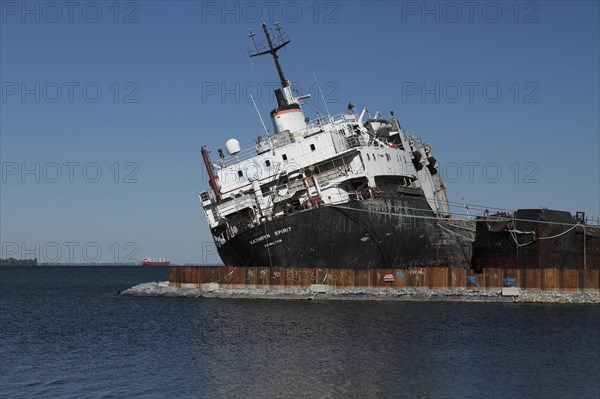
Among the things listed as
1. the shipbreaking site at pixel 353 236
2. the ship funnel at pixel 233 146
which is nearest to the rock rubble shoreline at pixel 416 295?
the shipbreaking site at pixel 353 236

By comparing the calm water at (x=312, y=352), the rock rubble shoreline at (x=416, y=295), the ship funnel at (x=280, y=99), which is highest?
the ship funnel at (x=280, y=99)

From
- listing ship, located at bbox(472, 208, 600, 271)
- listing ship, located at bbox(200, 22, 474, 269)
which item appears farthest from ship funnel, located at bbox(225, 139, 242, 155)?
listing ship, located at bbox(472, 208, 600, 271)

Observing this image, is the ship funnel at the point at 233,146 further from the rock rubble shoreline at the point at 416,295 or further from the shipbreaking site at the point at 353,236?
the rock rubble shoreline at the point at 416,295

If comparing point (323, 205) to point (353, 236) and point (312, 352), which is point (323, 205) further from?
point (312, 352)

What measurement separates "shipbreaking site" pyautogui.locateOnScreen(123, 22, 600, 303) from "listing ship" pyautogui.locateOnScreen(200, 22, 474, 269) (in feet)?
0.22

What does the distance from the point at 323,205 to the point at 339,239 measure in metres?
2.10

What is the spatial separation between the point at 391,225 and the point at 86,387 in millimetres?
26148

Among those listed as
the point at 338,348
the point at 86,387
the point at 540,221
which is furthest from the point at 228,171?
the point at 86,387

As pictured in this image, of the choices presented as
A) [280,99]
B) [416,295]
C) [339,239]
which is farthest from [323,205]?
[280,99]

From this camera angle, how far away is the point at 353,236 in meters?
43.6

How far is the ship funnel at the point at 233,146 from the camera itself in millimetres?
48806

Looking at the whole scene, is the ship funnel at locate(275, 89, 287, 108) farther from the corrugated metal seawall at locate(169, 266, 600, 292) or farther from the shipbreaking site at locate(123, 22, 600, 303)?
the corrugated metal seawall at locate(169, 266, 600, 292)

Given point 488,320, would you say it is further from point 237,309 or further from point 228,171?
point 228,171

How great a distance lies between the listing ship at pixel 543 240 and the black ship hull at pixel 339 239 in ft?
15.5
